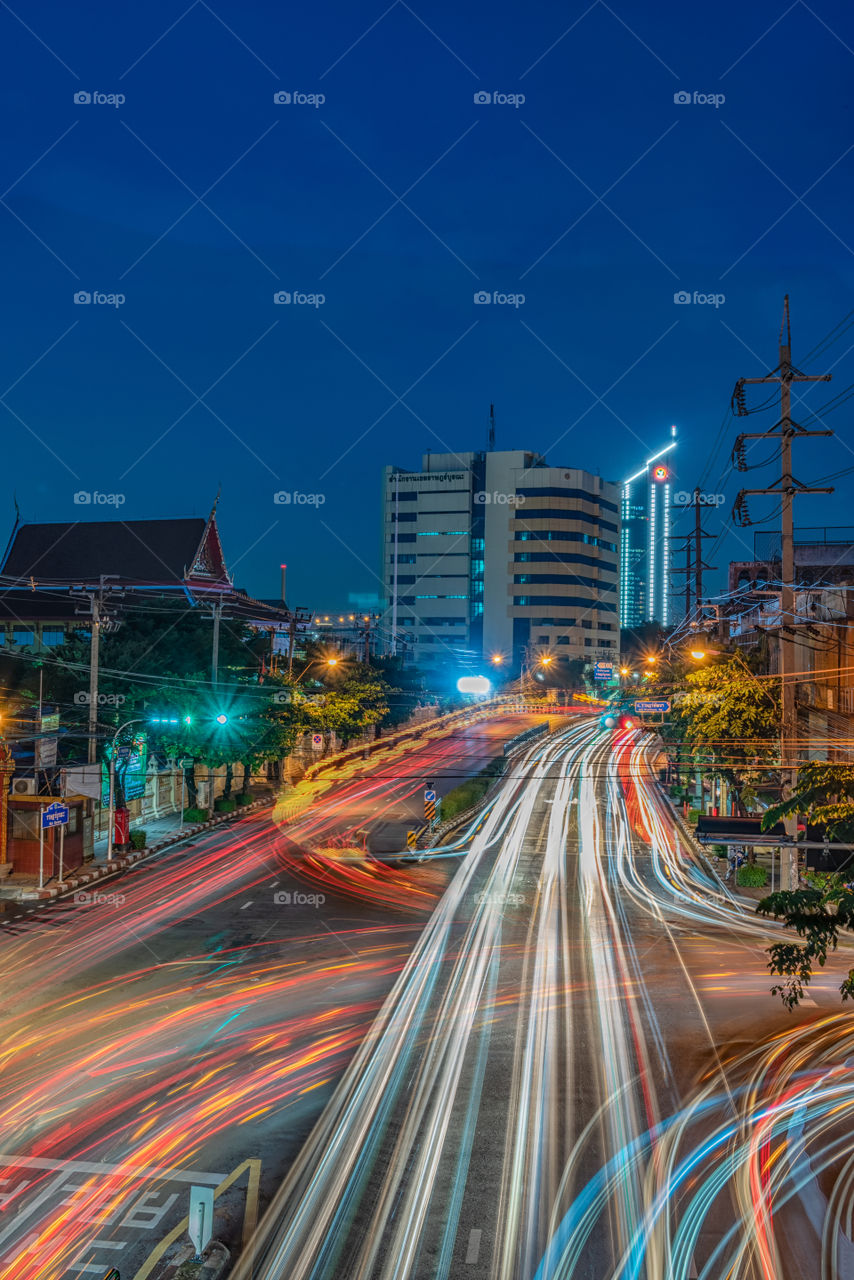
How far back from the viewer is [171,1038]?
51.0 feet

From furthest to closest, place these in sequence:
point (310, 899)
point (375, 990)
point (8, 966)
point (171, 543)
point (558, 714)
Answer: point (558, 714) < point (171, 543) < point (310, 899) < point (8, 966) < point (375, 990)

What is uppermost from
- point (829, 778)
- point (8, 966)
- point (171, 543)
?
point (171, 543)

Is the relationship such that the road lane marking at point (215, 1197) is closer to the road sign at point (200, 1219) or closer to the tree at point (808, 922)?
the road sign at point (200, 1219)

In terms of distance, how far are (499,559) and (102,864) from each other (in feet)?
314

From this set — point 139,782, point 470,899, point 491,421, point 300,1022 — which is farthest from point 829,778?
point 491,421

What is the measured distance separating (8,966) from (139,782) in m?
19.0

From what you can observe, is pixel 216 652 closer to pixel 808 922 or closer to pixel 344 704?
pixel 344 704

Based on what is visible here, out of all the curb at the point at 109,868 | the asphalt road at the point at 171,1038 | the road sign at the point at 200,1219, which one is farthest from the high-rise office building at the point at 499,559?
the road sign at the point at 200,1219

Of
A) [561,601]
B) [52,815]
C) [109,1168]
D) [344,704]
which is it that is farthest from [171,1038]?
[561,601]

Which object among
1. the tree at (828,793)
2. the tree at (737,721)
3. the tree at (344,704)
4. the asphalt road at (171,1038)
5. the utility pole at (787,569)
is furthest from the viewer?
the tree at (344,704)

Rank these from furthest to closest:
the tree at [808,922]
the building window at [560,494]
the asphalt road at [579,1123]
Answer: the building window at [560,494] < the asphalt road at [579,1123] < the tree at [808,922]

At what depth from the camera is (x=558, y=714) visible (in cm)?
9488

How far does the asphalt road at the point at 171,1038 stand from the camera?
10.5 meters

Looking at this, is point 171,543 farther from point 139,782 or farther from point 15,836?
point 15,836
